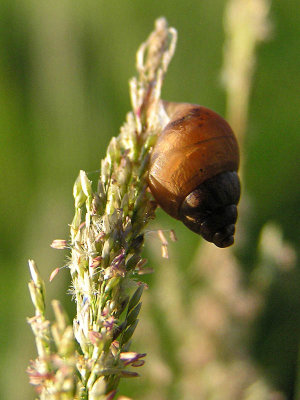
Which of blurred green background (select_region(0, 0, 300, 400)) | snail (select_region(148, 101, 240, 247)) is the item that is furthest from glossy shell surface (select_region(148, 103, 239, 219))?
blurred green background (select_region(0, 0, 300, 400))

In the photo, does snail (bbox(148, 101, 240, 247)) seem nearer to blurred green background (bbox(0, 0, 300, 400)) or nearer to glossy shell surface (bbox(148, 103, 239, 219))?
glossy shell surface (bbox(148, 103, 239, 219))

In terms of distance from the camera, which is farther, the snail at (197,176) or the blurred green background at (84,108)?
the blurred green background at (84,108)

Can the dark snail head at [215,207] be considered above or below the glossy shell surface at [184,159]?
below

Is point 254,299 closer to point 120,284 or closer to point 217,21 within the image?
point 120,284

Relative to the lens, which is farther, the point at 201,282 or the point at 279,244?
the point at 201,282

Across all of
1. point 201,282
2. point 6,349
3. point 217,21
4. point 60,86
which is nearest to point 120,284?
point 201,282

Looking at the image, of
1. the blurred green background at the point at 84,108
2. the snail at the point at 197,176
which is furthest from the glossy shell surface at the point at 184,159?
the blurred green background at the point at 84,108

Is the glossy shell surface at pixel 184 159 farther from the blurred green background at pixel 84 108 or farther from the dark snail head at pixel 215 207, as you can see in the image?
the blurred green background at pixel 84 108

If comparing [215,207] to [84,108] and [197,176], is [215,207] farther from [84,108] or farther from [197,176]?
[84,108]
